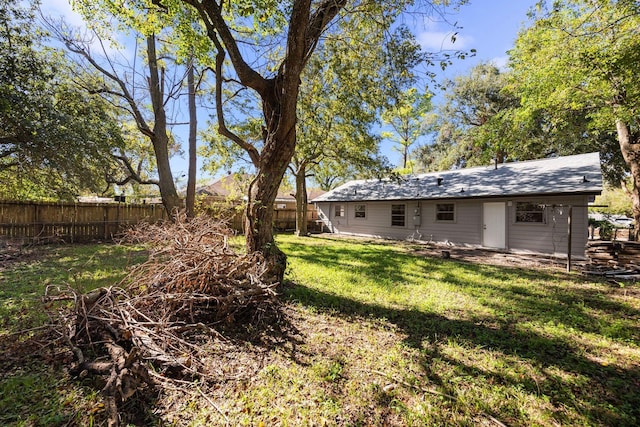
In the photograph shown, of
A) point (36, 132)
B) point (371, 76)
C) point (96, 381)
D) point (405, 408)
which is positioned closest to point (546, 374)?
point (405, 408)

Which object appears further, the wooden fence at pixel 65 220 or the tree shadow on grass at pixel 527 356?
the wooden fence at pixel 65 220

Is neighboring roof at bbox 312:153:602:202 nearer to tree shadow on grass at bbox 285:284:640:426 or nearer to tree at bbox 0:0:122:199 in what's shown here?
tree shadow on grass at bbox 285:284:640:426

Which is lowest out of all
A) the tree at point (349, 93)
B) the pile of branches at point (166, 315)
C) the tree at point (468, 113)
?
the pile of branches at point (166, 315)

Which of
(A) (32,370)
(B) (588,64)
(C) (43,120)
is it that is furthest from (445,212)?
(C) (43,120)

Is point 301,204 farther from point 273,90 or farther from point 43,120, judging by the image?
point 273,90

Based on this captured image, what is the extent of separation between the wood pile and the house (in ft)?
2.38

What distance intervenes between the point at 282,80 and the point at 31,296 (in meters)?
5.43

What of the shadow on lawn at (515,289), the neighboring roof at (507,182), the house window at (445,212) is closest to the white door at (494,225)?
the neighboring roof at (507,182)

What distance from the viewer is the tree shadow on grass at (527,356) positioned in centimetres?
230

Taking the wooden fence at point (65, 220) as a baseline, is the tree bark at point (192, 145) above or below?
above

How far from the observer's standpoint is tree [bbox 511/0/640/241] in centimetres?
715

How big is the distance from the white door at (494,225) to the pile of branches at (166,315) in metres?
10.1

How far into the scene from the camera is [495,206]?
10609 mm

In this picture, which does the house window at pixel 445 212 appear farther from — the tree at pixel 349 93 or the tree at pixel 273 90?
the tree at pixel 273 90
